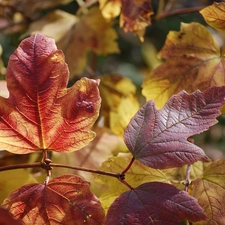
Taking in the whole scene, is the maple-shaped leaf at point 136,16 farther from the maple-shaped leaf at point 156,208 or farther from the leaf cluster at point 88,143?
the maple-shaped leaf at point 156,208

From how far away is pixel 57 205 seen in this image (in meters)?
0.59

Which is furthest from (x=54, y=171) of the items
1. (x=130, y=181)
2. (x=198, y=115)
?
(x=198, y=115)

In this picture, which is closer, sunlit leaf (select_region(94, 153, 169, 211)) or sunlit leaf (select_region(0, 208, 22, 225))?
sunlit leaf (select_region(0, 208, 22, 225))

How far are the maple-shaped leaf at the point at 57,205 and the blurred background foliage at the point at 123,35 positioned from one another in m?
0.37

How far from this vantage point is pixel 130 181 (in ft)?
2.19

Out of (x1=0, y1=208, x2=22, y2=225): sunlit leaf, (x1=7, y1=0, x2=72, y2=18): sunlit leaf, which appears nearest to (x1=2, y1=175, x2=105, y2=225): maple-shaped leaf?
(x1=0, y1=208, x2=22, y2=225): sunlit leaf

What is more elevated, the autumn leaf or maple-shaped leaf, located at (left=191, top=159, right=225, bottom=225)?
maple-shaped leaf, located at (left=191, top=159, right=225, bottom=225)

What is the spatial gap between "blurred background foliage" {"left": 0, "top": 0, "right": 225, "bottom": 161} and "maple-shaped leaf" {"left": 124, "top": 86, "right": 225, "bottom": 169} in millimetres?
376

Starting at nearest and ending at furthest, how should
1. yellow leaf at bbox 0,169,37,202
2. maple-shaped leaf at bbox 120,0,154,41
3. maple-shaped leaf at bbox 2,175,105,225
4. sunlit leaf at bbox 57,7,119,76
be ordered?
maple-shaped leaf at bbox 2,175,105,225 < yellow leaf at bbox 0,169,37,202 < maple-shaped leaf at bbox 120,0,154,41 < sunlit leaf at bbox 57,7,119,76

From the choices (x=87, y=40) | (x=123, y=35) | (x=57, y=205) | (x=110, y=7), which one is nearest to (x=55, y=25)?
(x=87, y=40)

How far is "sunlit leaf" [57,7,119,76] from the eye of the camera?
105 cm

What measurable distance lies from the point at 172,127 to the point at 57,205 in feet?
0.55

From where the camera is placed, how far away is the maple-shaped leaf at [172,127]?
23.2 inches

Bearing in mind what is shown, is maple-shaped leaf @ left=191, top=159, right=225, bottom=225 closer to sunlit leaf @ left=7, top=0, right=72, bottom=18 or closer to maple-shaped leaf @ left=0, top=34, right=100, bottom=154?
maple-shaped leaf @ left=0, top=34, right=100, bottom=154
